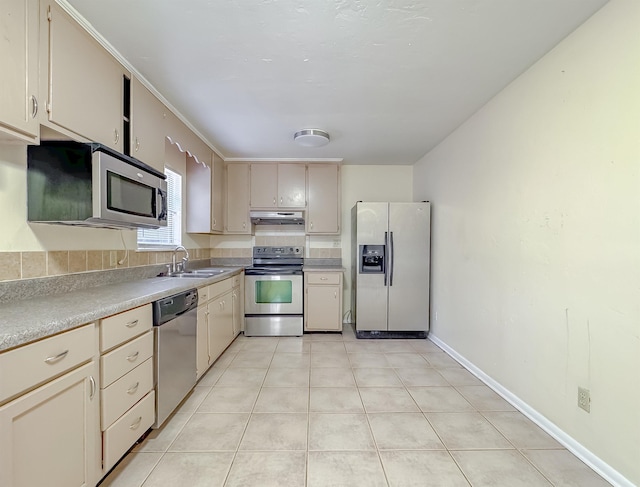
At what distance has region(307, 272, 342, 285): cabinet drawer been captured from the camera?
401 cm

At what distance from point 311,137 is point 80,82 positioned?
78.6 inches

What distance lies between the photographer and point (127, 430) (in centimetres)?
159

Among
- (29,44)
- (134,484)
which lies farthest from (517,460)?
(29,44)

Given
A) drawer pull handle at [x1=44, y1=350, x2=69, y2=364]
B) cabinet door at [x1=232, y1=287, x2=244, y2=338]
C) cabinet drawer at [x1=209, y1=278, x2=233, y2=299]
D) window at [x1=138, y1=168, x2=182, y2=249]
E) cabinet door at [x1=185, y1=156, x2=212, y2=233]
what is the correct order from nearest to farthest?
1. drawer pull handle at [x1=44, y1=350, x2=69, y2=364]
2. cabinet drawer at [x1=209, y1=278, x2=233, y2=299]
3. window at [x1=138, y1=168, x2=182, y2=249]
4. cabinet door at [x1=232, y1=287, x2=244, y2=338]
5. cabinet door at [x1=185, y1=156, x2=212, y2=233]

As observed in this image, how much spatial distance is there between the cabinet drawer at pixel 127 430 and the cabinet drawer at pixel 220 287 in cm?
106

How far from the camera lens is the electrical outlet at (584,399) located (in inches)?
65.4

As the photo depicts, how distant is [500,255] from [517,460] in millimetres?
1391

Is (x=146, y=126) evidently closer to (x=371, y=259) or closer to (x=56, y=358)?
(x=56, y=358)

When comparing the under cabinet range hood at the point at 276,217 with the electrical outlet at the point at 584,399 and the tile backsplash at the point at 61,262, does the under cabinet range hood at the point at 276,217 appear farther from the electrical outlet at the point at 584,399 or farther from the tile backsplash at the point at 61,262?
the electrical outlet at the point at 584,399

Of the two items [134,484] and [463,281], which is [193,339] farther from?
[463,281]

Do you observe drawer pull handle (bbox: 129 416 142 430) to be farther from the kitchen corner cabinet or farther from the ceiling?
the kitchen corner cabinet

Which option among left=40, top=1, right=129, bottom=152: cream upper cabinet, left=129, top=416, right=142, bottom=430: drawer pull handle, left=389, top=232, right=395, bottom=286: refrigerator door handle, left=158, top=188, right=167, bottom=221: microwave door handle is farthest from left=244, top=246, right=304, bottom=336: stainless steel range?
left=40, top=1, right=129, bottom=152: cream upper cabinet

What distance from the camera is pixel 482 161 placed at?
2.70 m

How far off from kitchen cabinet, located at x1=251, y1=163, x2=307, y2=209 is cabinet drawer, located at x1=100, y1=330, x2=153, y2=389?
8.91 ft
